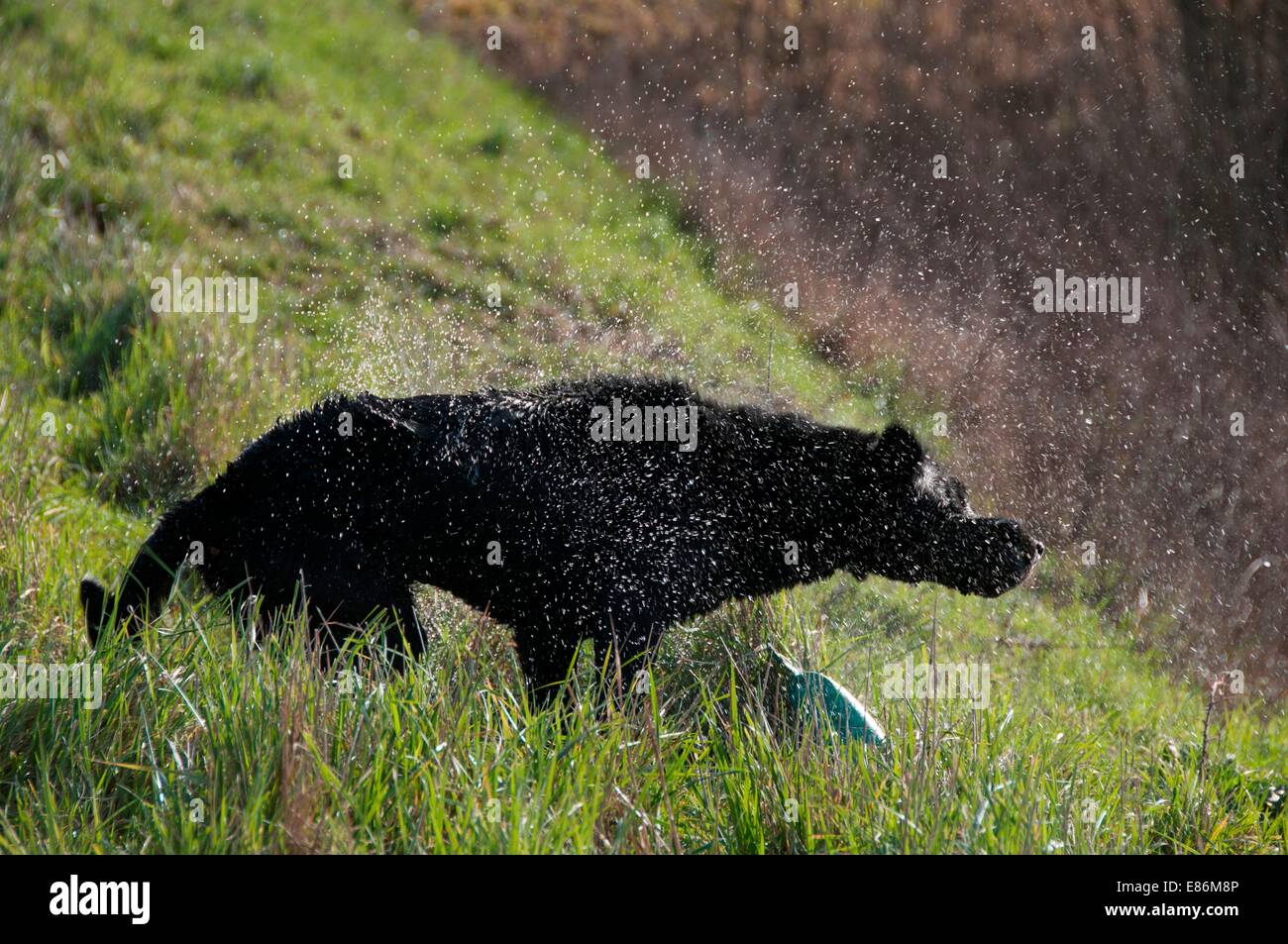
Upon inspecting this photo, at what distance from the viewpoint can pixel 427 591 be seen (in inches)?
212

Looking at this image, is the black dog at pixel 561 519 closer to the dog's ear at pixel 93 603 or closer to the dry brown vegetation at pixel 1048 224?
the dog's ear at pixel 93 603

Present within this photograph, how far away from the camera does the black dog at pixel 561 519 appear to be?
4.31 metres

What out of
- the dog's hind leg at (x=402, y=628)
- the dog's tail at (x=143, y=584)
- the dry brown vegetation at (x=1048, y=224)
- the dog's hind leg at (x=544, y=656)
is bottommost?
the dog's hind leg at (x=544, y=656)

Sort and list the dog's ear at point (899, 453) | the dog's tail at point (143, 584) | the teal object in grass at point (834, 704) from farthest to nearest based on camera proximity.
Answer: the dog's ear at point (899, 453)
the dog's tail at point (143, 584)
the teal object in grass at point (834, 704)

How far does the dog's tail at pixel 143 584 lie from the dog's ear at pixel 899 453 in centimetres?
269

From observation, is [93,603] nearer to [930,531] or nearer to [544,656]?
[544,656]

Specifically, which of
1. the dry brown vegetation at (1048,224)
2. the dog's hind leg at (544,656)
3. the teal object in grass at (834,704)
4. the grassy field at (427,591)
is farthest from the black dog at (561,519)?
the dry brown vegetation at (1048,224)

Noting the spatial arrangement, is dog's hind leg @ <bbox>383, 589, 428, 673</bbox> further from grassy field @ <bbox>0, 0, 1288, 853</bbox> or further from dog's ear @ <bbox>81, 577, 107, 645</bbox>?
dog's ear @ <bbox>81, 577, 107, 645</bbox>

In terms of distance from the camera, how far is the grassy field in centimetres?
332

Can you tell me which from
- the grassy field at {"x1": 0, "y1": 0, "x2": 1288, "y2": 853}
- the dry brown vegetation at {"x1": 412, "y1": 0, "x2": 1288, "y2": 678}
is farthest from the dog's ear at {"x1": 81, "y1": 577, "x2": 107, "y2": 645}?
the dry brown vegetation at {"x1": 412, "y1": 0, "x2": 1288, "y2": 678}

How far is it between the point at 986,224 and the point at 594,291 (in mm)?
3728

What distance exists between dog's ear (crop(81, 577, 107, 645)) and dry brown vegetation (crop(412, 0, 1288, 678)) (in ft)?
17.8

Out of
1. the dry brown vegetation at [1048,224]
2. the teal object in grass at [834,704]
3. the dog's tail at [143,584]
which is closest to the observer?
the teal object in grass at [834,704]

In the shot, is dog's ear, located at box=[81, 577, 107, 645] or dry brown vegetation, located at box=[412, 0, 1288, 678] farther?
dry brown vegetation, located at box=[412, 0, 1288, 678]
